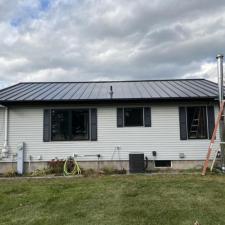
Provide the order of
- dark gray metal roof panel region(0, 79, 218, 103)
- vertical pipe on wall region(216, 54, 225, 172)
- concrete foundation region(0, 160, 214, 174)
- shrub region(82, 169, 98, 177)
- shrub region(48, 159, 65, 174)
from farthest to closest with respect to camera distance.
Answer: dark gray metal roof panel region(0, 79, 218, 103)
concrete foundation region(0, 160, 214, 174)
shrub region(48, 159, 65, 174)
shrub region(82, 169, 98, 177)
vertical pipe on wall region(216, 54, 225, 172)

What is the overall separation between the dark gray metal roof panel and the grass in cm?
333

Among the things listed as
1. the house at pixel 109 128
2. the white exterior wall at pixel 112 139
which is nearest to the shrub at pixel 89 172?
the house at pixel 109 128

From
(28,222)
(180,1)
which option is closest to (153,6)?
(180,1)

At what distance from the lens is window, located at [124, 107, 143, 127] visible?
10.8 meters

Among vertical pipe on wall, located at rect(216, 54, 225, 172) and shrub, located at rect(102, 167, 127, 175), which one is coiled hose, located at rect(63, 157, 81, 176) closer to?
shrub, located at rect(102, 167, 127, 175)

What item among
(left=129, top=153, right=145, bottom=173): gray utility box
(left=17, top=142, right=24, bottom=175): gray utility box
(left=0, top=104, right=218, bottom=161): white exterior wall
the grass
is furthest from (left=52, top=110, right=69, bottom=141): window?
(left=129, top=153, right=145, bottom=173): gray utility box

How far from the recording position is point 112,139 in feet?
35.2

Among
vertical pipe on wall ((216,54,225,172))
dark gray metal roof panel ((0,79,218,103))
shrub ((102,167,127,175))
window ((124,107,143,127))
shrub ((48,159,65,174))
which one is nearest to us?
vertical pipe on wall ((216,54,225,172))

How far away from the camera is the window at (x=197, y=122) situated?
10.7 metres

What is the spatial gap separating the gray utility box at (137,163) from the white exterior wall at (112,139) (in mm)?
479

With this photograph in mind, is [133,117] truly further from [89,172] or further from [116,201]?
[116,201]

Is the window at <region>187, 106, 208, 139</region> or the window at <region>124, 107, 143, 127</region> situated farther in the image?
the window at <region>124, 107, 143, 127</region>

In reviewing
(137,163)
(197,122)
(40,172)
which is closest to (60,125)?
(40,172)

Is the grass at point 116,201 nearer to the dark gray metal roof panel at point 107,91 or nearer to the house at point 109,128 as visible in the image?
the house at point 109,128
